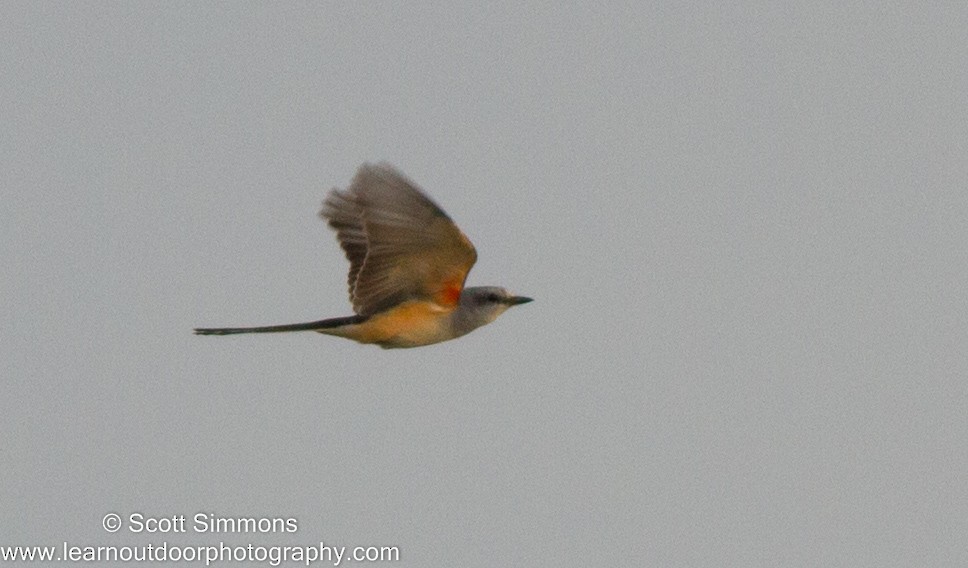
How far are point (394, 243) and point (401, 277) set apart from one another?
55cm

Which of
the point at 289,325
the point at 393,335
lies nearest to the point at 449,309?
the point at 393,335

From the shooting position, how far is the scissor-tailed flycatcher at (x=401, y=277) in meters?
15.0

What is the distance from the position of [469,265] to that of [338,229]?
147 centimetres

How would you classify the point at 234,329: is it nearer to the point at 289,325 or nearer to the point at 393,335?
the point at 289,325

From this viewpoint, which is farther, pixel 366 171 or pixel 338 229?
pixel 338 229

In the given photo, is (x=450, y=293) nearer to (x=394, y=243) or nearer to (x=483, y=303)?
(x=483, y=303)

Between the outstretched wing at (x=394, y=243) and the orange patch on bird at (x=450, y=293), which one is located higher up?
the outstretched wing at (x=394, y=243)

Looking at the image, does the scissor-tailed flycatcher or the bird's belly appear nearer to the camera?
the scissor-tailed flycatcher

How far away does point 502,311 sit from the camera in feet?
54.9

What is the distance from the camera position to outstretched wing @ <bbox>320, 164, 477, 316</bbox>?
48.3 ft

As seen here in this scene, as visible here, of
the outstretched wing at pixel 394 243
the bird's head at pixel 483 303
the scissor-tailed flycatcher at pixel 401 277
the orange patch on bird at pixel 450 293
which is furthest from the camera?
the bird's head at pixel 483 303

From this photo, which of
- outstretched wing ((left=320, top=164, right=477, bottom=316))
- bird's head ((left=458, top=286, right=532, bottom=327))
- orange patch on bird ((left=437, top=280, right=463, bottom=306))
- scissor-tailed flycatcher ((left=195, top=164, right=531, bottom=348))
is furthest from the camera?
bird's head ((left=458, top=286, right=532, bottom=327))

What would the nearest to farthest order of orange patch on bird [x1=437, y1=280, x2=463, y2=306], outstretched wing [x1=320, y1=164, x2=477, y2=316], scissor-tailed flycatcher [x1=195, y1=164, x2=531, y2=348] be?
outstretched wing [x1=320, y1=164, x2=477, y2=316], scissor-tailed flycatcher [x1=195, y1=164, x2=531, y2=348], orange patch on bird [x1=437, y1=280, x2=463, y2=306]

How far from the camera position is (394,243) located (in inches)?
607
